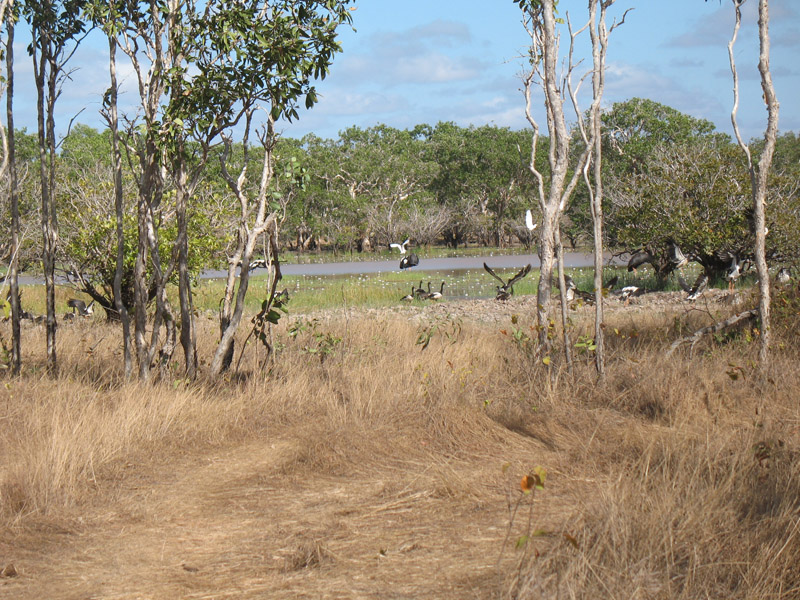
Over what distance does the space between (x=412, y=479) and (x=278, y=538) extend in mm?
1057

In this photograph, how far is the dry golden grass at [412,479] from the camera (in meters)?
3.45

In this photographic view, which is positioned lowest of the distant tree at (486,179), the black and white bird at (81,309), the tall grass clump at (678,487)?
the tall grass clump at (678,487)

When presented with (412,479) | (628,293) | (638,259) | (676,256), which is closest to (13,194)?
(412,479)

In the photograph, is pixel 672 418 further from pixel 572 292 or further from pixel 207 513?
pixel 572 292

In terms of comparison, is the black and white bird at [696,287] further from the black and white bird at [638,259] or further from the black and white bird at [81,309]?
the black and white bird at [81,309]

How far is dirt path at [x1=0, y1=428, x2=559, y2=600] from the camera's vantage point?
3.52 meters

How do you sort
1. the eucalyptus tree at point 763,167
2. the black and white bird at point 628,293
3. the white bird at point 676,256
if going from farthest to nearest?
the white bird at point 676,256, the black and white bird at point 628,293, the eucalyptus tree at point 763,167

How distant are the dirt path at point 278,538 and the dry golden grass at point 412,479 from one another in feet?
0.05

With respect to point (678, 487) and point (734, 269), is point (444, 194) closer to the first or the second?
point (734, 269)

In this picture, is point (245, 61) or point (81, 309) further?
point (81, 309)

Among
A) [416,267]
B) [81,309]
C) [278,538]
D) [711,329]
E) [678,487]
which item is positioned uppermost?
[416,267]

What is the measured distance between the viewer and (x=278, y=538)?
4.12 m

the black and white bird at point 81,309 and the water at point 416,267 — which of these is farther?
the water at point 416,267

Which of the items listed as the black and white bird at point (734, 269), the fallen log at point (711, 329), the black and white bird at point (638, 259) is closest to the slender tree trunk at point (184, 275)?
the fallen log at point (711, 329)
